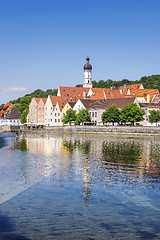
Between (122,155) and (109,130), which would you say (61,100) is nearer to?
(109,130)

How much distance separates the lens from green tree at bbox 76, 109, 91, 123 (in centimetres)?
12381

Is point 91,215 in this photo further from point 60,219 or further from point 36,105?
point 36,105

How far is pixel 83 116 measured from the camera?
408 feet

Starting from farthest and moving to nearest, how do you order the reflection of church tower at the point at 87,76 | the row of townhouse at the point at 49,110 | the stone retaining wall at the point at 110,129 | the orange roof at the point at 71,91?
the reflection of church tower at the point at 87,76
the orange roof at the point at 71,91
the row of townhouse at the point at 49,110
the stone retaining wall at the point at 110,129

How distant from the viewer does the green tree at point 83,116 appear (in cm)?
12381

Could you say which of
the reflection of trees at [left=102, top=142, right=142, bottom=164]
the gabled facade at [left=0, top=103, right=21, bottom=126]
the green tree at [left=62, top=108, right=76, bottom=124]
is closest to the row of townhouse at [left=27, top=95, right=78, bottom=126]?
the green tree at [left=62, top=108, right=76, bottom=124]

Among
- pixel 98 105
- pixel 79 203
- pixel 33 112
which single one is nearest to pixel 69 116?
pixel 98 105

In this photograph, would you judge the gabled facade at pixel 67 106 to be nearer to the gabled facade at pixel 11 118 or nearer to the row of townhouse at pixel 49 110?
the row of townhouse at pixel 49 110

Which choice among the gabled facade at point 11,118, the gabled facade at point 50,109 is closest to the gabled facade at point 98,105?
the gabled facade at point 50,109

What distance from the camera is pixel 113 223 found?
14664 mm

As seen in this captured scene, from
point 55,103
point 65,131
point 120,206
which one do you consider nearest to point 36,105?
point 55,103

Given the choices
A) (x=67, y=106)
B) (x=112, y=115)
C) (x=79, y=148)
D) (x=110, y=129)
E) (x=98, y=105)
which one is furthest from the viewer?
(x=67, y=106)

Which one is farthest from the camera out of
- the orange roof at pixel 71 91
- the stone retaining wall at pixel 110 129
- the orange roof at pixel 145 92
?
the orange roof at pixel 71 91

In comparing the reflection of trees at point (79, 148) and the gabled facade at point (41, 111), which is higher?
the gabled facade at point (41, 111)
